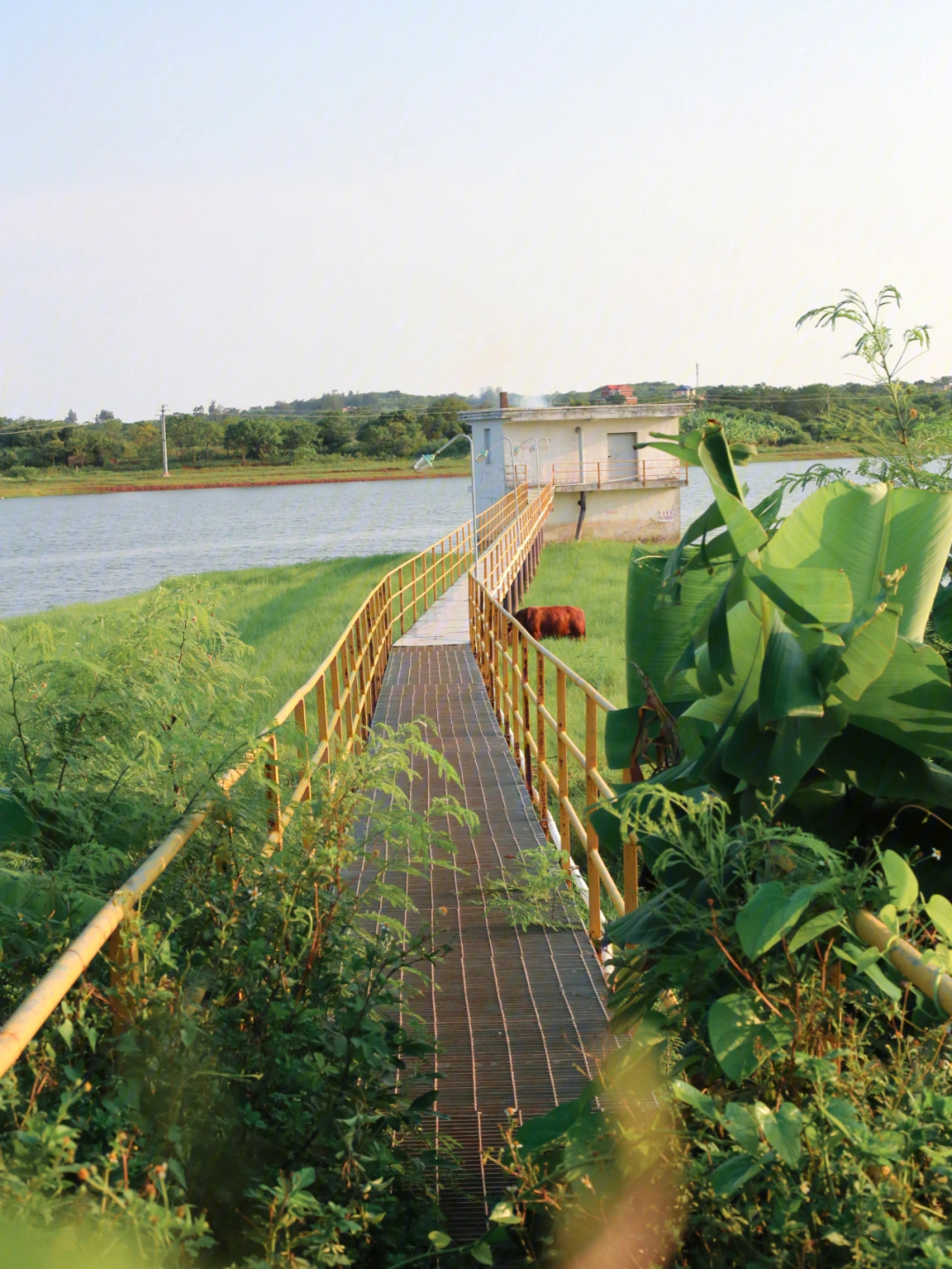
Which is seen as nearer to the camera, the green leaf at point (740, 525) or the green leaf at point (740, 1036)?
the green leaf at point (740, 1036)

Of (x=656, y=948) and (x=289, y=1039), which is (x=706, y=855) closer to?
(x=656, y=948)

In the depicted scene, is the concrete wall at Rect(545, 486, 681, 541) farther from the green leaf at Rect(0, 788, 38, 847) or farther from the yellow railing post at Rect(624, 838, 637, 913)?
the green leaf at Rect(0, 788, 38, 847)

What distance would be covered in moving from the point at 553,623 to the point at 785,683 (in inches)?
704

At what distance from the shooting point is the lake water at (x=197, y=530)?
4225 cm

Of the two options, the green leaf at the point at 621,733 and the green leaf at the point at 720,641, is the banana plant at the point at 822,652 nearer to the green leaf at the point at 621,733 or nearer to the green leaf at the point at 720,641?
the green leaf at the point at 720,641

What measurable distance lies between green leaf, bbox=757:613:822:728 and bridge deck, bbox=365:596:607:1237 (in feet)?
3.90

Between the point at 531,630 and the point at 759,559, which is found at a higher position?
the point at 759,559

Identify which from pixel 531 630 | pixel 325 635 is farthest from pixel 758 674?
pixel 325 635

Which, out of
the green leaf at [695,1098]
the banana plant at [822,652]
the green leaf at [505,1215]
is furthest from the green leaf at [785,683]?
the green leaf at [505,1215]

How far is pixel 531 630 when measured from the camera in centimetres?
1980

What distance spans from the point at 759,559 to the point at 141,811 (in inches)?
70.9

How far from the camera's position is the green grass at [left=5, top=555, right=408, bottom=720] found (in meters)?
18.0

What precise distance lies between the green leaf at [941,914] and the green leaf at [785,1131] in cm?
37

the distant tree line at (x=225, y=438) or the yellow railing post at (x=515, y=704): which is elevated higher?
the distant tree line at (x=225, y=438)
